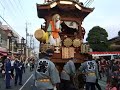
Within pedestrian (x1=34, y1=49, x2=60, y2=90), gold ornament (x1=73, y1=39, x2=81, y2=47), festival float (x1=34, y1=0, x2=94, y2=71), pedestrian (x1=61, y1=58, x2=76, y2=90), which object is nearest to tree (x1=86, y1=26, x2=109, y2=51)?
festival float (x1=34, y1=0, x2=94, y2=71)

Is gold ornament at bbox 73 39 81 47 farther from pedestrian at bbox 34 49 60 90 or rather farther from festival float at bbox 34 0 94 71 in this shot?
pedestrian at bbox 34 49 60 90

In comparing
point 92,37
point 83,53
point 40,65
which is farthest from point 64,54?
point 92,37

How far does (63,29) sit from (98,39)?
4340cm

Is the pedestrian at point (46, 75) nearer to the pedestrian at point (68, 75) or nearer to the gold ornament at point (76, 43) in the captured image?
the pedestrian at point (68, 75)

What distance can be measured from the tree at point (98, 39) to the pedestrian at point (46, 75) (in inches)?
1898

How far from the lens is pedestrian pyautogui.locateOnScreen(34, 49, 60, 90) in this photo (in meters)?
8.83

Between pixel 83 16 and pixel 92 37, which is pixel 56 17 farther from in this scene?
pixel 92 37

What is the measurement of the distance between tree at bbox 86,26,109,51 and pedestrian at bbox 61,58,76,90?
4373 centimetres

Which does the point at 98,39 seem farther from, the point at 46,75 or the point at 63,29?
the point at 46,75

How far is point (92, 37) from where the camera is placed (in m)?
58.6

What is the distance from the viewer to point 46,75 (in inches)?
351

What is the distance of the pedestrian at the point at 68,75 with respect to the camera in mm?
12805

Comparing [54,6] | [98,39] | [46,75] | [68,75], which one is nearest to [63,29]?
[54,6]

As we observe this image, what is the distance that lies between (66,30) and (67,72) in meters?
2.58
